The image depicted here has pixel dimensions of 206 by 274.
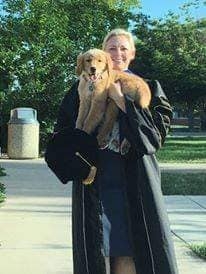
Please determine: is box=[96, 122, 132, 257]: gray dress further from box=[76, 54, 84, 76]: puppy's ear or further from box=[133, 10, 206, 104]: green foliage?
box=[133, 10, 206, 104]: green foliage

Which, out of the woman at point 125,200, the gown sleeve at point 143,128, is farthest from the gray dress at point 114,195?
the gown sleeve at point 143,128

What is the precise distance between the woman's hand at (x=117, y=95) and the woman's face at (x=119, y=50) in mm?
181

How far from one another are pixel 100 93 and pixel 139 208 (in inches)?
23.7

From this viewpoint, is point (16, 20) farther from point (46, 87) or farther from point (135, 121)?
point (135, 121)

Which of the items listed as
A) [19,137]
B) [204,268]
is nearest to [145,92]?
[204,268]

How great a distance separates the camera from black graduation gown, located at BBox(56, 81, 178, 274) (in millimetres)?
3387

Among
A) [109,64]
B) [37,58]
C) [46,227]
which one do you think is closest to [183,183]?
[46,227]

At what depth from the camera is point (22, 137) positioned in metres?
18.7

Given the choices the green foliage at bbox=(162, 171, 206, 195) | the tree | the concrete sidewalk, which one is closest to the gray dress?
the concrete sidewalk

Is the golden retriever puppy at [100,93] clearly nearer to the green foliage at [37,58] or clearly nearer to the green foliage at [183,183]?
the green foliage at [183,183]

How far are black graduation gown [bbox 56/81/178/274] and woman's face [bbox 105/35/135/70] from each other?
0.27 m

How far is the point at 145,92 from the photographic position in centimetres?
346

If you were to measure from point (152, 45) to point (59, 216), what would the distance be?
40.8 m

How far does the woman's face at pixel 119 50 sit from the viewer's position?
3557 millimetres
